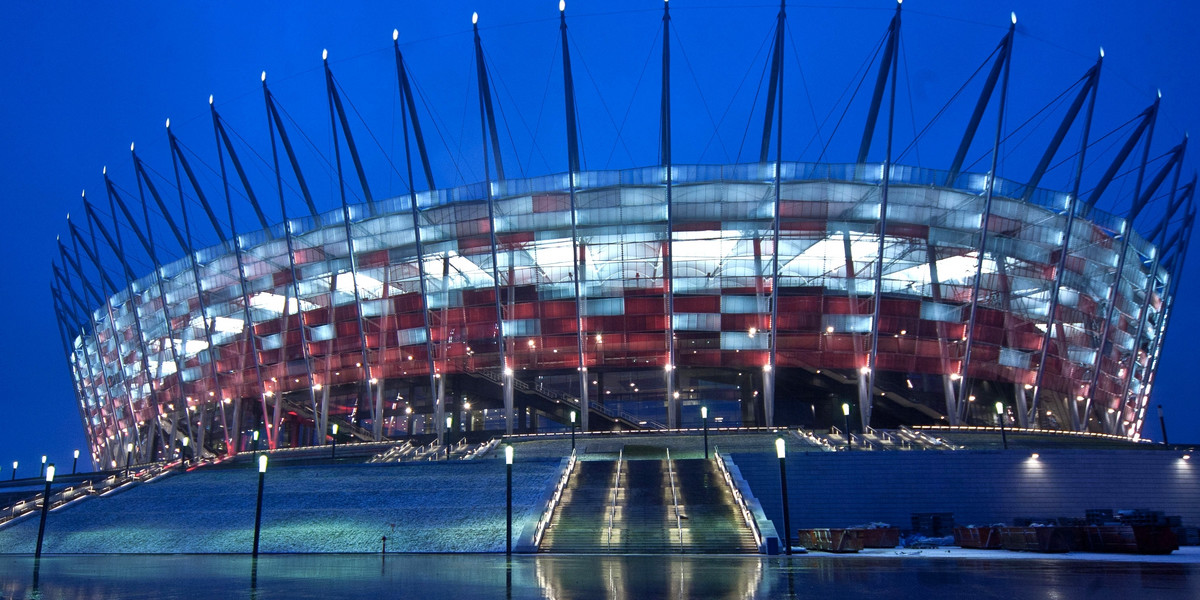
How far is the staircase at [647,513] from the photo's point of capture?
72.8 ft

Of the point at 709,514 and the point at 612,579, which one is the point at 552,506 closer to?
the point at 709,514

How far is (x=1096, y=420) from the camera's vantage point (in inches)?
2751

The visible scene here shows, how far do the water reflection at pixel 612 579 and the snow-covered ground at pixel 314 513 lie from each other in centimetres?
449

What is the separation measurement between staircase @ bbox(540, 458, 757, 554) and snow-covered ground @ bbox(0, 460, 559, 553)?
149cm

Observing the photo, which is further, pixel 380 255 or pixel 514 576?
pixel 380 255

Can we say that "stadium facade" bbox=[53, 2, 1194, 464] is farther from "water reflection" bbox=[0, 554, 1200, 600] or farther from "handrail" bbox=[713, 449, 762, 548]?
"water reflection" bbox=[0, 554, 1200, 600]

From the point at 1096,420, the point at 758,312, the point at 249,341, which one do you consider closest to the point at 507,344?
the point at 758,312

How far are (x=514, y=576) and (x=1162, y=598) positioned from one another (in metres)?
10.6

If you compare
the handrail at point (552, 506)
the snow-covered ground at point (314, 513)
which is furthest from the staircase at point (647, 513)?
the snow-covered ground at point (314, 513)

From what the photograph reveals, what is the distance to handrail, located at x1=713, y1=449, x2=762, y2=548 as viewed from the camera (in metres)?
22.2

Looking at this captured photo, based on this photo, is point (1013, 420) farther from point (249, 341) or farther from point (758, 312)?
point (249, 341)

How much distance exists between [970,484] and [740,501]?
37.5 feet

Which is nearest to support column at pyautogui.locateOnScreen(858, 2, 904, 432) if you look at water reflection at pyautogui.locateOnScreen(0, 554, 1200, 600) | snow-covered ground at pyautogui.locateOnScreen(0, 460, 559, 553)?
snow-covered ground at pyautogui.locateOnScreen(0, 460, 559, 553)

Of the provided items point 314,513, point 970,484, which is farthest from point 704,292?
point 314,513
